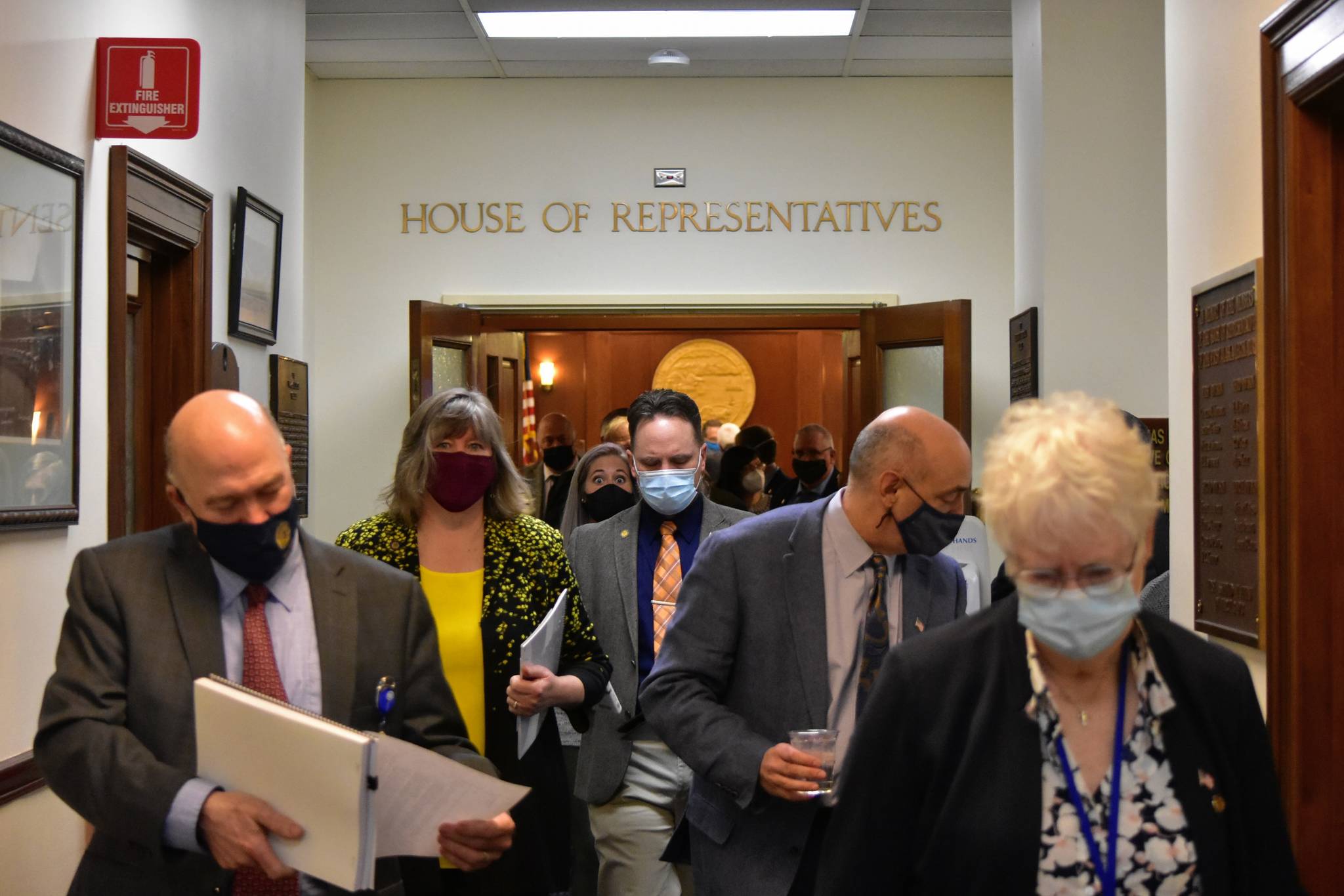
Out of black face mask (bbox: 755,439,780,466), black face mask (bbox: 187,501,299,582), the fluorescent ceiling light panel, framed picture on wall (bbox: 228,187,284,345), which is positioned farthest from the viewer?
black face mask (bbox: 755,439,780,466)

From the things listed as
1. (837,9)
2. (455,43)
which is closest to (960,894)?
(837,9)

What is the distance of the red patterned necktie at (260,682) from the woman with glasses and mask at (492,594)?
36.8 inches

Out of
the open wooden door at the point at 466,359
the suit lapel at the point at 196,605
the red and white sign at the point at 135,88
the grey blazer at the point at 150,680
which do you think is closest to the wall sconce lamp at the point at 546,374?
the open wooden door at the point at 466,359

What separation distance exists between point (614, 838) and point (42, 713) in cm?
198

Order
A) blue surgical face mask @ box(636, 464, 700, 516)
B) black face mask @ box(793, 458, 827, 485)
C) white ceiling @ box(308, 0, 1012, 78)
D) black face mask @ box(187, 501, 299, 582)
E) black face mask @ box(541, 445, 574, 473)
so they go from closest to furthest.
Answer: black face mask @ box(187, 501, 299, 582)
blue surgical face mask @ box(636, 464, 700, 516)
black face mask @ box(541, 445, 574, 473)
black face mask @ box(793, 458, 827, 485)
white ceiling @ box(308, 0, 1012, 78)

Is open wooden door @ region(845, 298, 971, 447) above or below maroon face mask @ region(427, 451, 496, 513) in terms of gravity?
above

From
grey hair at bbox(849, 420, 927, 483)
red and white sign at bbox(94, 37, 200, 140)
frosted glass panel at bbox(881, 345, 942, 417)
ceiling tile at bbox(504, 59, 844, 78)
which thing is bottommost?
grey hair at bbox(849, 420, 927, 483)

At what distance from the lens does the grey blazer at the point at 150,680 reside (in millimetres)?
2307

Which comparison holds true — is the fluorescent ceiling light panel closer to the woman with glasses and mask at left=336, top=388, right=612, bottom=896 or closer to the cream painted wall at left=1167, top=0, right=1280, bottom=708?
the cream painted wall at left=1167, top=0, right=1280, bottom=708

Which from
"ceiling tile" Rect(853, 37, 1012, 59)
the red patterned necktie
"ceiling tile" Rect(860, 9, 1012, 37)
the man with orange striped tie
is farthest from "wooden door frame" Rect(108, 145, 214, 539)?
"ceiling tile" Rect(853, 37, 1012, 59)

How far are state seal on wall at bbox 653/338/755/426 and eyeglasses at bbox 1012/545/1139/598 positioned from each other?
45.6 ft

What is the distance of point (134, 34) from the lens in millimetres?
4941

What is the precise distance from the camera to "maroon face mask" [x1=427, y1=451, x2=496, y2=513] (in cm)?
372

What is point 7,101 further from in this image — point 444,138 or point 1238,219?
point 444,138
